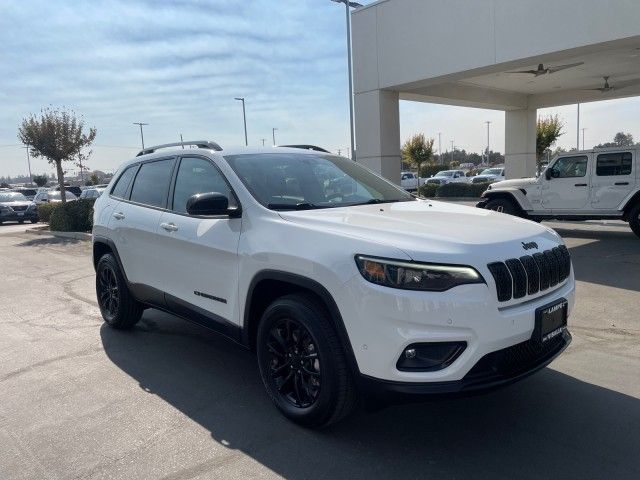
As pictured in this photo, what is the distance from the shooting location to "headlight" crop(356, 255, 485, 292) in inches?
112

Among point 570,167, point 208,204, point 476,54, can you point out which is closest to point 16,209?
point 476,54

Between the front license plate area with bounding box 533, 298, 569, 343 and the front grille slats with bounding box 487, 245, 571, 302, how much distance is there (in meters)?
0.12

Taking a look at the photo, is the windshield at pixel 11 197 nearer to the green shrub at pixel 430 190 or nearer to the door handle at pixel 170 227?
the green shrub at pixel 430 190

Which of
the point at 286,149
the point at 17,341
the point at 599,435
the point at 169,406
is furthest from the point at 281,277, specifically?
the point at 17,341

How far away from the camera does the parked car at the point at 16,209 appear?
23.2m

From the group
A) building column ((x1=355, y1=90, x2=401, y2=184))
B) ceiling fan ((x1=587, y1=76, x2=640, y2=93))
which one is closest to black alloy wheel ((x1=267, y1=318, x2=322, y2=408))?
building column ((x1=355, y1=90, x2=401, y2=184))

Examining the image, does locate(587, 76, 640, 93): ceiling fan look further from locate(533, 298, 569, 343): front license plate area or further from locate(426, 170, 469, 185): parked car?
locate(426, 170, 469, 185): parked car

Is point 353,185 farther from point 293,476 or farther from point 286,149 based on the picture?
point 293,476

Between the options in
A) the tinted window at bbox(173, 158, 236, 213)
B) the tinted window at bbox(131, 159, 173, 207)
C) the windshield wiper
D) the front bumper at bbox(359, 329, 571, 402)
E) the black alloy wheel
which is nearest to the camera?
the front bumper at bbox(359, 329, 571, 402)

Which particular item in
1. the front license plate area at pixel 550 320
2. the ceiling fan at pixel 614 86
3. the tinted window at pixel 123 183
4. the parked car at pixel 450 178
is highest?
the ceiling fan at pixel 614 86

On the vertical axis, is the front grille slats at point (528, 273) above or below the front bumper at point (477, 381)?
above

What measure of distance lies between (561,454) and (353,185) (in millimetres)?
2457

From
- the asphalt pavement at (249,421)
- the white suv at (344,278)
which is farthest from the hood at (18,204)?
the white suv at (344,278)

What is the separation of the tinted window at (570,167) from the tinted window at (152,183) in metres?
9.62
